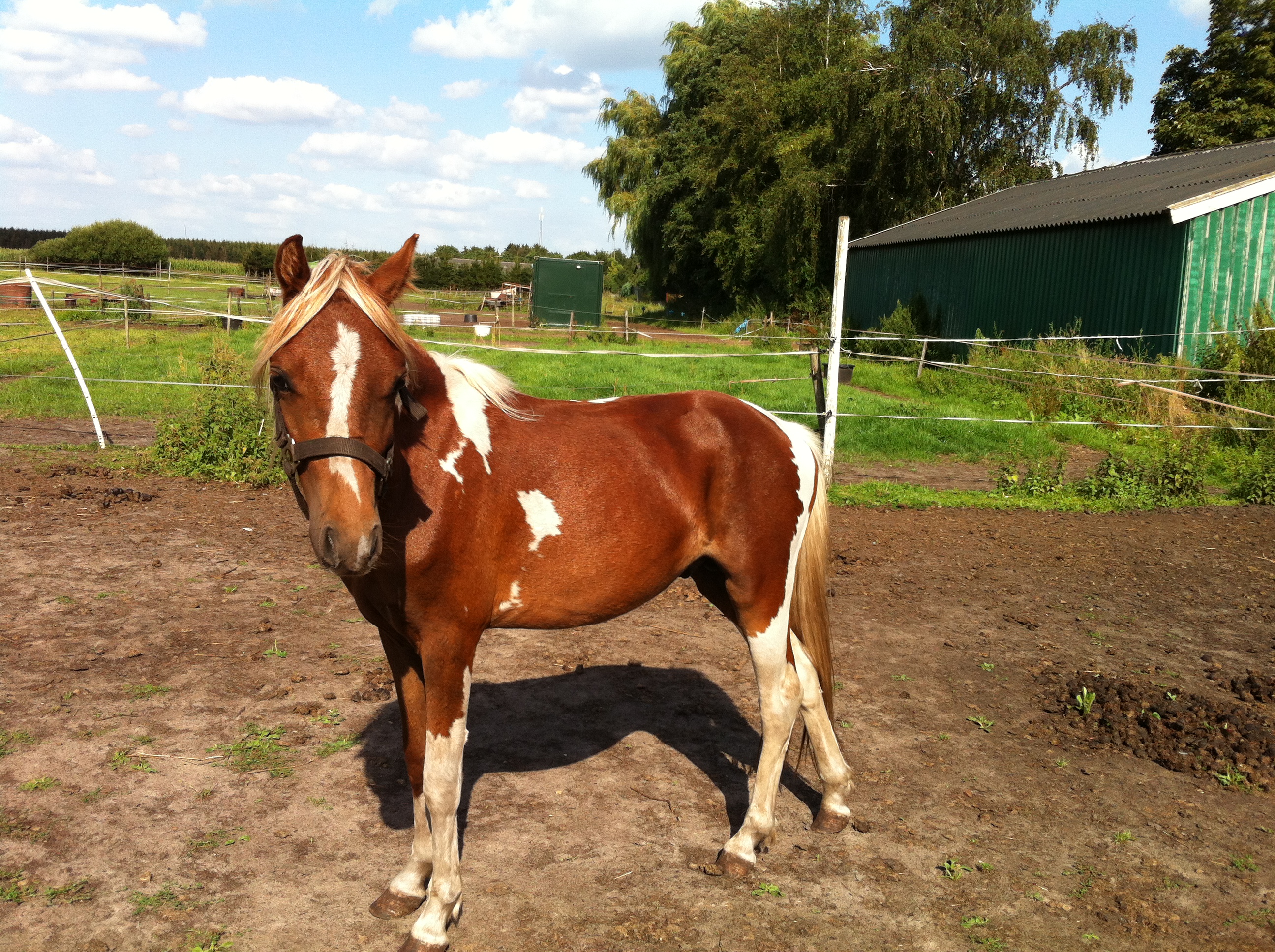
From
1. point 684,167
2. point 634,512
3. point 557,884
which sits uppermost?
point 684,167

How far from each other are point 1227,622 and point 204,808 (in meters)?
5.95

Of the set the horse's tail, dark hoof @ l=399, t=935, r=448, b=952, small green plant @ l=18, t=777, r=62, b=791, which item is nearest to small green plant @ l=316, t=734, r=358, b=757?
small green plant @ l=18, t=777, r=62, b=791

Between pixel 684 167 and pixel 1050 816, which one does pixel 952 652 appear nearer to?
pixel 1050 816

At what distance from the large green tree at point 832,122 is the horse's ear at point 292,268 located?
2866 cm

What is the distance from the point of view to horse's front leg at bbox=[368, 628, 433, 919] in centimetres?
278

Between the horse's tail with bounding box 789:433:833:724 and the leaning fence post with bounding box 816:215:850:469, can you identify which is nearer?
the horse's tail with bounding box 789:433:833:724

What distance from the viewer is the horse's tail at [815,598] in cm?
352

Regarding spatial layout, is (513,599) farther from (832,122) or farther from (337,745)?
(832,122)

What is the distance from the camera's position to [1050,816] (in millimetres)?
3414

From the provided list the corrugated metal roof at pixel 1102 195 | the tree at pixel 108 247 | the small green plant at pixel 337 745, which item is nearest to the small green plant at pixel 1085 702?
the small green plant at pixel 337 745

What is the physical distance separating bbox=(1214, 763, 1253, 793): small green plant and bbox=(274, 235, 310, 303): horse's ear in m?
4.01

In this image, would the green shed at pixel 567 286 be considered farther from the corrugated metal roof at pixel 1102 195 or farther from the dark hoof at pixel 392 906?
the dark hoof at pixel 392 906

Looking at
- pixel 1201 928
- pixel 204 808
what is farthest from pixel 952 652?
pixel 204 808

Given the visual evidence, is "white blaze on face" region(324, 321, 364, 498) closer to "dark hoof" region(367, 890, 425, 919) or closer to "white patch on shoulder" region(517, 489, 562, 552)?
"white patch on shoulder" region(517, 489, 562, 552)
